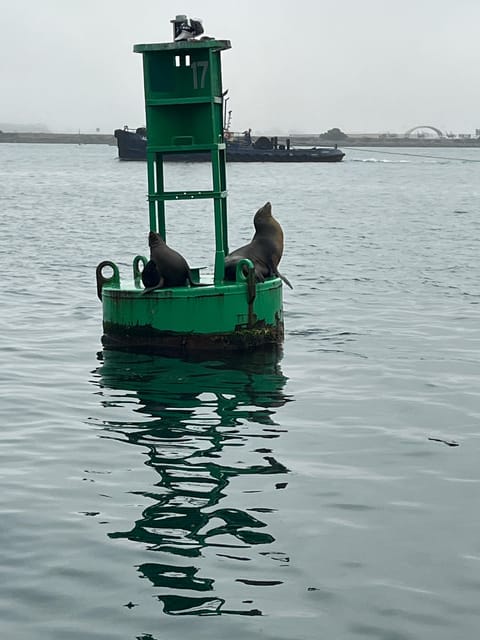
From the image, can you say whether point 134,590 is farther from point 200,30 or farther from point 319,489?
point 200,30

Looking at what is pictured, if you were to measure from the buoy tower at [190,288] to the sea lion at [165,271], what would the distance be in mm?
141

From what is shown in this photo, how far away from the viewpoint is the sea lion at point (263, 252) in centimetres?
1237

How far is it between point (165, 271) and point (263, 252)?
58.8 inches

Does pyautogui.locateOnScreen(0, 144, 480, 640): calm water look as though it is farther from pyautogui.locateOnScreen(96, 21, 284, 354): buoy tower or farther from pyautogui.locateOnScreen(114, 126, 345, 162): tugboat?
pyautogui.locateOnScreen(114, 126, 345, 162): tugboat

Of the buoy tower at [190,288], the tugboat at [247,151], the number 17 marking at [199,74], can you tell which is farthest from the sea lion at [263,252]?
the tugboat at [247,151]

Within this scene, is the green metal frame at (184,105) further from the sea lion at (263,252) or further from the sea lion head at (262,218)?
the sea lion head at (262,218)

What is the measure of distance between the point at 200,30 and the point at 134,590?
316 inches

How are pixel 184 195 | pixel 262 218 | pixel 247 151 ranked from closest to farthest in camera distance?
pixel 184 195 → pixel 262 218 → pixel 247 151

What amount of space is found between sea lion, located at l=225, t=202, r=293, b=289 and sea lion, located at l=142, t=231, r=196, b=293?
583 millimetres

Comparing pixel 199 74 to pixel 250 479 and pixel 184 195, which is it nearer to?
pixel 184 195

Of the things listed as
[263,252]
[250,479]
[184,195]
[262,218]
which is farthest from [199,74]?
[250,479]

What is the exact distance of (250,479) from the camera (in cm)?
758

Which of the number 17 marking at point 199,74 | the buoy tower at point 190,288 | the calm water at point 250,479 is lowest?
the calm water at point 250,479

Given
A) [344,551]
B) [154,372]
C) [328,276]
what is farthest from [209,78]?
[328,276]
